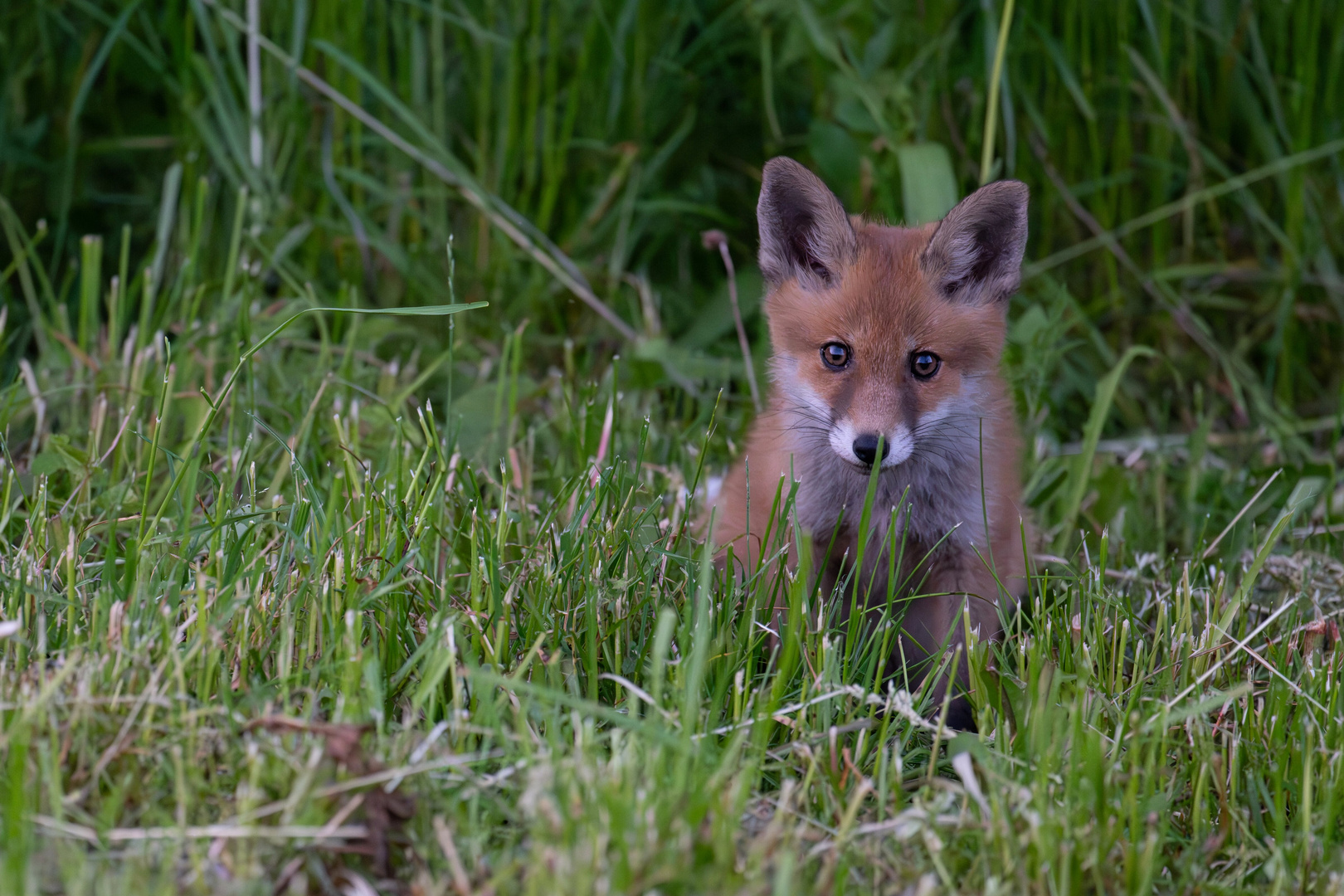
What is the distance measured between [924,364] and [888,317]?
137 millimetres

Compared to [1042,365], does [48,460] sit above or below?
below

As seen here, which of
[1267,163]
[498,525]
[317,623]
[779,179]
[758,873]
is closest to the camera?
[758,873]

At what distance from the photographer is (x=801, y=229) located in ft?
10.2

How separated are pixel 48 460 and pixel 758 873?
2.19 metres

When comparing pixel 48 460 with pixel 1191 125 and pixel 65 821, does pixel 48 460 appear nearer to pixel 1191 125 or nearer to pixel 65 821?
pixel 65 821

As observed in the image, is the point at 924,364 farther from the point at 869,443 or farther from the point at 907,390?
the point at 869,443

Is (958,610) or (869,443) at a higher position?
(869,443)

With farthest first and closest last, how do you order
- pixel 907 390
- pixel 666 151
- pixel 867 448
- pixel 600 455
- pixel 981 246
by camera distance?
pixel 666 151 < pixel 600 455 < pixel 981 246 < pixel 907 390 < pixel 867 448

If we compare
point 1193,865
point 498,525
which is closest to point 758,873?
point 1193,865

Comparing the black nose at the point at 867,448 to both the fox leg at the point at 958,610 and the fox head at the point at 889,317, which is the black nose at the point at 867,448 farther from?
the fox leg at the point at 958,610

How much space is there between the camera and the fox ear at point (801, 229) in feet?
9.73

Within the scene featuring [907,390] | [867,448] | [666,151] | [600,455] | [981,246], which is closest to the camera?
[867,448]

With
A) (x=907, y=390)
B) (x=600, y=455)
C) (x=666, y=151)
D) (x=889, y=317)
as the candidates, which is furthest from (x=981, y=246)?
(x=666, y=151)

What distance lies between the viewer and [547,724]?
2.02m
